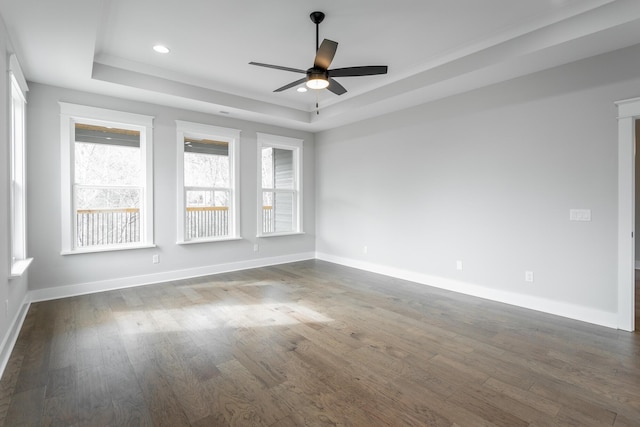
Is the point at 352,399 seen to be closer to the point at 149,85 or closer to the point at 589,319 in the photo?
the point at 589,319

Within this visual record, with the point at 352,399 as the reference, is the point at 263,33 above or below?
above

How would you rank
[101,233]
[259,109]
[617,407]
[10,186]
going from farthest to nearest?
[259,109], [101,233], [10,186], [617,407]

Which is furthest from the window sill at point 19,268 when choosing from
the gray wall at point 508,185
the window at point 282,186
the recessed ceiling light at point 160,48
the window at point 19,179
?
the gray wall at point 508,185

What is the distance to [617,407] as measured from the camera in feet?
6.46

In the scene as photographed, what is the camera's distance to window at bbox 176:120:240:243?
5.06 meters

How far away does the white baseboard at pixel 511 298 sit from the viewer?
330 cm

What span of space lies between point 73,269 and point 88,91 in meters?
2.37

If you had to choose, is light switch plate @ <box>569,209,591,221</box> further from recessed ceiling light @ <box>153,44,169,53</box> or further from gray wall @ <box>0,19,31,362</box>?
gray wall @ <box>0,19,31,362</box>

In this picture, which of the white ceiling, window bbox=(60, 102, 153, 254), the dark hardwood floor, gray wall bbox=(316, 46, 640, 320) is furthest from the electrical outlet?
window bbox=(60, 102, 153, 254)

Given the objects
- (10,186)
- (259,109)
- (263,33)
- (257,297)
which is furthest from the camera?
(259,109)

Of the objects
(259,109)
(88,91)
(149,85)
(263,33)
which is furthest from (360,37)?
(88,91)

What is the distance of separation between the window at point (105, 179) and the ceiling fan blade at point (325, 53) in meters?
3.07

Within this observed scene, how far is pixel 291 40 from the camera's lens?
347 centimetres

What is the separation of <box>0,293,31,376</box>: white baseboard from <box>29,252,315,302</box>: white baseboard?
0.91 ft
